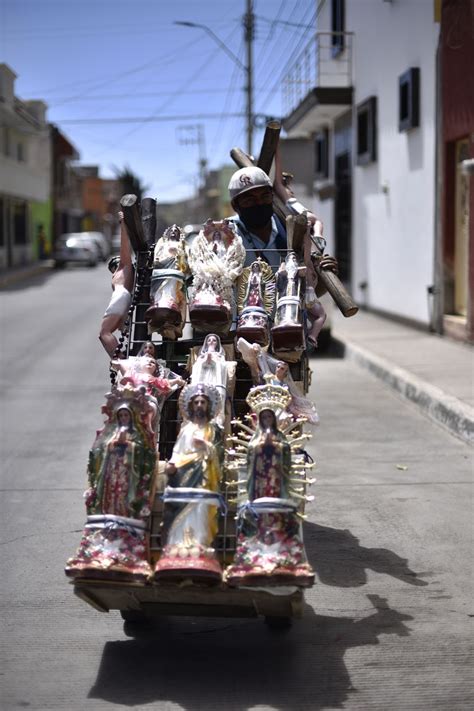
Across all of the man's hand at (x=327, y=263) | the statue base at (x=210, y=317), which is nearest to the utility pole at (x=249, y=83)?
the man's hand at (x=327, y=263)

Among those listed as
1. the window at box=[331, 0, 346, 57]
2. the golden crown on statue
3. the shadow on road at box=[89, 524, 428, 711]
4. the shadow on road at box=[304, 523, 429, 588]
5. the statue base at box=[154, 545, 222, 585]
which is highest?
the window at box=[331, 0, 346, 57]

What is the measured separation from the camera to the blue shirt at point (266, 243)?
5887 mm

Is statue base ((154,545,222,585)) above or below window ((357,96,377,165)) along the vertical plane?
below

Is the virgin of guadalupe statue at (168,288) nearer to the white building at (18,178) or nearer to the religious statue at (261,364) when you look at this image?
the religious statue at (261,364)

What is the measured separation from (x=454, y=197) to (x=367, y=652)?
12.1 m

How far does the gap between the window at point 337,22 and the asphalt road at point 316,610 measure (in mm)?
16716

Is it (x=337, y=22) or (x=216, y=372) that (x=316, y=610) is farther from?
(x=337, y=22)

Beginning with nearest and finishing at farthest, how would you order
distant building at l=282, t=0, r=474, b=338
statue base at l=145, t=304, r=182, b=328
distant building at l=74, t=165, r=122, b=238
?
1. statue base at l=145, t=304, r=182, b=328
2. distant building at l=282, t=0, r=474, b=338
3. distant building at l=74, t=165, r=122, b=238

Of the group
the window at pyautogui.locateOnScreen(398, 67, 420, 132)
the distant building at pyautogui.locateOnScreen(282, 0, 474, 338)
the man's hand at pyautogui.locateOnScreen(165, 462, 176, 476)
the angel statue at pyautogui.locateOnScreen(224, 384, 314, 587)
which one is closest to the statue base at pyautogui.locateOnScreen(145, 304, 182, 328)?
the angel statue at pyautogui.locateOnScreen(224, 384, 314, 587)

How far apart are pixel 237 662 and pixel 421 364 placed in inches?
353

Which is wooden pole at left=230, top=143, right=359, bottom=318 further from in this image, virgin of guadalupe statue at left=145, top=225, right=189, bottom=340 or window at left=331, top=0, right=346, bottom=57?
window at left=331, top=0, right=346, bottom=57

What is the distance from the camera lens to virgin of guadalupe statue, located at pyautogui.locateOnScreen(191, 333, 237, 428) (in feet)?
15.4

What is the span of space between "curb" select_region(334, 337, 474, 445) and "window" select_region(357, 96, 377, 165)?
780cm

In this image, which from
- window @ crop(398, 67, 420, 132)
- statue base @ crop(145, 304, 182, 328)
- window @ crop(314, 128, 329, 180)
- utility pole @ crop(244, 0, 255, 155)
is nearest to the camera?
statue base @ crop(145, 304, 182, 328)
